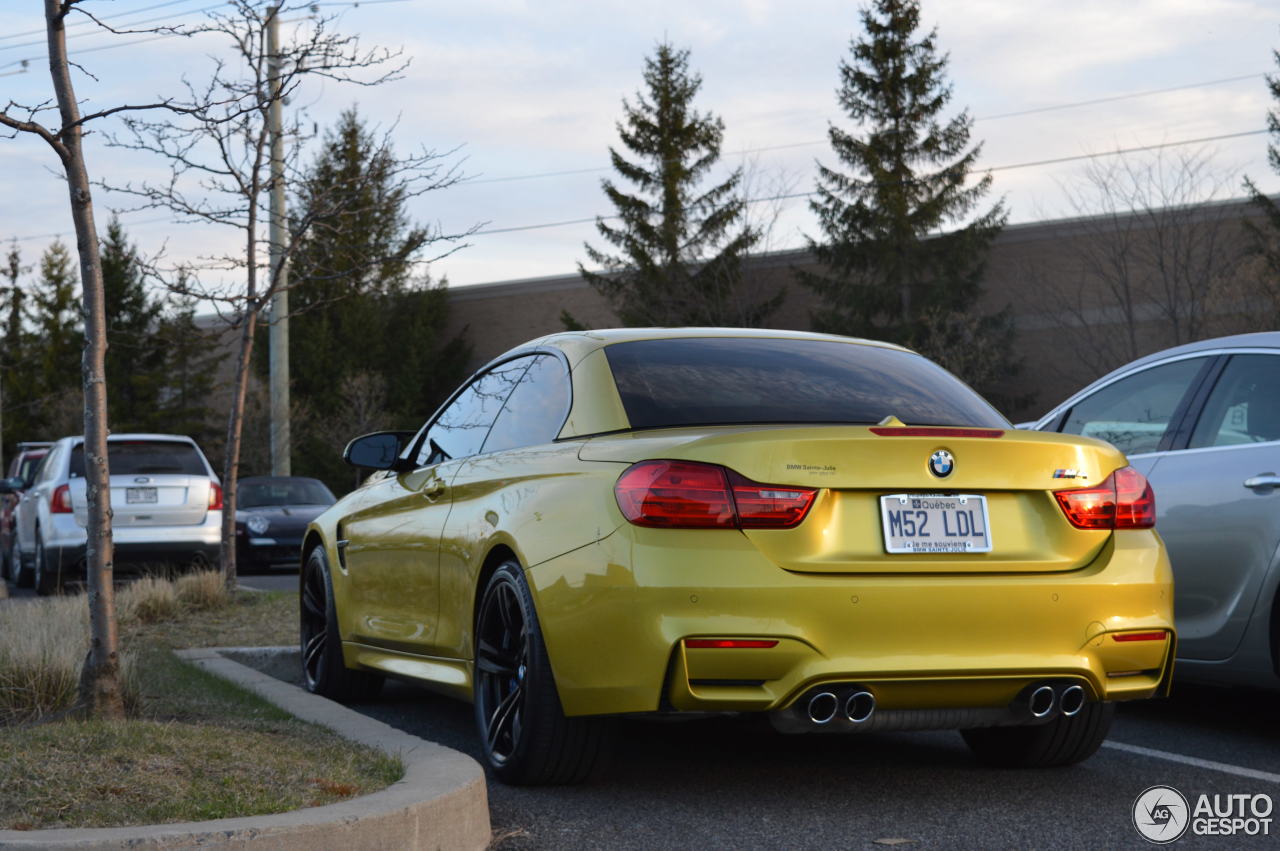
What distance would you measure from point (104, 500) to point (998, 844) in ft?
11.3

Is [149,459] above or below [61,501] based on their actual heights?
above

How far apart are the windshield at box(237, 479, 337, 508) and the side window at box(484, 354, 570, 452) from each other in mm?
15998

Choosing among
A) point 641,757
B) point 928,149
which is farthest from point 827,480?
point 928,149

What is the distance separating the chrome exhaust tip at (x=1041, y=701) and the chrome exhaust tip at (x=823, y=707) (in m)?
0.65

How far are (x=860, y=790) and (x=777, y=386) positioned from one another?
1399 mm

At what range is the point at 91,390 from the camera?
5.93m

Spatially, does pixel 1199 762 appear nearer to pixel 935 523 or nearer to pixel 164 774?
pixel 935 523

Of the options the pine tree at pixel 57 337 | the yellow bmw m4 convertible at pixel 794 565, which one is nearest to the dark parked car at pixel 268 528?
the yellow bmw m4 convertible at pixel 794 565

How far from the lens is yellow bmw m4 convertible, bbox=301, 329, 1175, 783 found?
4598mm

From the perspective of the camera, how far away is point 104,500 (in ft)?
19.5

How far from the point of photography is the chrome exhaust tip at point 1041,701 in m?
4.85

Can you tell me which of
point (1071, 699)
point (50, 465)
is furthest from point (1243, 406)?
point (50, 465)

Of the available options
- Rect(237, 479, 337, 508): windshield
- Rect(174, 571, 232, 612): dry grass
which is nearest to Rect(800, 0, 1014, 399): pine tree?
Rect(237, 479, 337, 508): windshield

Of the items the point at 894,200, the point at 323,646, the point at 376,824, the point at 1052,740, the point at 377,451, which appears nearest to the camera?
the point at 376,824
